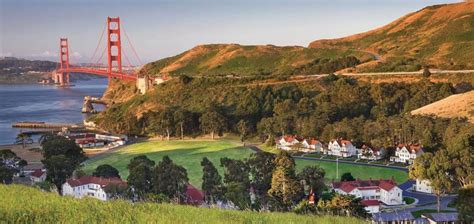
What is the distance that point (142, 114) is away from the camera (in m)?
45.5

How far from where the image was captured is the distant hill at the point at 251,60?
6269 centimetres

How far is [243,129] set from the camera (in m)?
37.8

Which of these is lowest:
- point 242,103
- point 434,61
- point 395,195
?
point 395,195

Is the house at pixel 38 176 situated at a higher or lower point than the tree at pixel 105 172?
lower

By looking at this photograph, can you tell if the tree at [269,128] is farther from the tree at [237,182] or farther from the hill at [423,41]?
the hill at [423,41]

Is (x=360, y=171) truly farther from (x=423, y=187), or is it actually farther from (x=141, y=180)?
(x=141, y=180)

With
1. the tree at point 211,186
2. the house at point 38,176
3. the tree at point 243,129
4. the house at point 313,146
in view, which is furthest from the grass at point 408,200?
the tree at point 243,129

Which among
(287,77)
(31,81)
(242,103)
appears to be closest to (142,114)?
(242,103)

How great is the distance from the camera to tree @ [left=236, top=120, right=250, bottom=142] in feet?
124

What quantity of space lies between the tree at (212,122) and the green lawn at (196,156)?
5.01 feet

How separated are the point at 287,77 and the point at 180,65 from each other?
114ft

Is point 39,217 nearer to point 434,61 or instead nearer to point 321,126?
point 321,126

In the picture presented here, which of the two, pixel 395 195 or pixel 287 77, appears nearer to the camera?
pixel 395 195

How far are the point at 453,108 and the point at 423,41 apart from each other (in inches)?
1332
